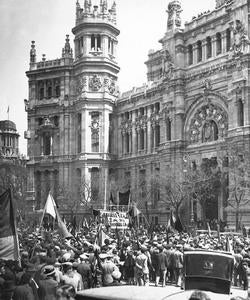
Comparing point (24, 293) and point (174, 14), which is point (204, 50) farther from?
point (24, 293)

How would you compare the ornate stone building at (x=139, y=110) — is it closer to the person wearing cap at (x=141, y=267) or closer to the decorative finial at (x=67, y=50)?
the decorative finial at (x=67, y=50)

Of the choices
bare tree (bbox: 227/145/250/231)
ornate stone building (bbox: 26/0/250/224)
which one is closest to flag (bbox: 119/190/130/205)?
bare tree (bbox: 227/145/250/231)

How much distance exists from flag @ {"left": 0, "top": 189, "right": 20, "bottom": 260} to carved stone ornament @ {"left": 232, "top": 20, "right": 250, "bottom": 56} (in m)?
41.2

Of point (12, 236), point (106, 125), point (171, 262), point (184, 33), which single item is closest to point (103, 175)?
point (106, 125)

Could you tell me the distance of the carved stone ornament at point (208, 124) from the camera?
5738cm

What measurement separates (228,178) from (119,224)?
13.6 m

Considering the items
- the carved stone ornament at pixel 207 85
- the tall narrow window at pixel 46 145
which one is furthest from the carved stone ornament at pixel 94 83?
the carved stone ornament at pixel 207 85

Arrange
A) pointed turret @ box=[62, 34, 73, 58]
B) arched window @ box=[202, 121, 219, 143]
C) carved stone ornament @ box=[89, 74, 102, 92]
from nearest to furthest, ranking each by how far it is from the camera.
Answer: arched window @ box=[202, 121, 219, 143] → carved stone ornament @ box=[89, 74, 102, 92] → pointed turret @ box=[62, 34, 73, 58]

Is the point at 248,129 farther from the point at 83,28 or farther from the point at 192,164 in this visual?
the point at 83,28

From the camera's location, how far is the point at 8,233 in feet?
52.4

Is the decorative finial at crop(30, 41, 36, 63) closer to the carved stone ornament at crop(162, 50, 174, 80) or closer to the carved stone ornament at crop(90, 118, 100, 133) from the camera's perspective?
the carved stone ornament at crop(90, 118, 100, 133)

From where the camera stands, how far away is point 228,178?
5453 centimetres

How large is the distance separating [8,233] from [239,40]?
42.9 m

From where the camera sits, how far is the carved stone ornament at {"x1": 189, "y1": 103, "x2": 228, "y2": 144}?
5738 centimetres
